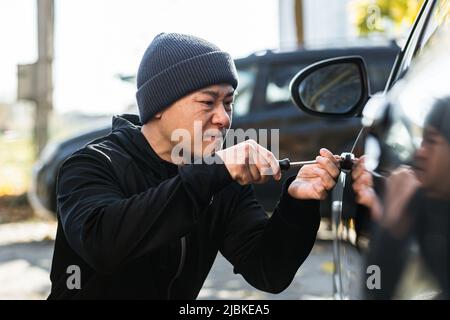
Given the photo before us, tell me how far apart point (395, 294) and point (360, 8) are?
12.2 m

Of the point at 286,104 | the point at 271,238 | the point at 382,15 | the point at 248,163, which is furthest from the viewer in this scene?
the point at 382,15

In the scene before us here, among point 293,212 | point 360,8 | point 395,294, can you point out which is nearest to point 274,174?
point 293,212

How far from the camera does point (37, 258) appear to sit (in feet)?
25.9

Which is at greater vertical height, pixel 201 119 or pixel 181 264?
pixel 201 119

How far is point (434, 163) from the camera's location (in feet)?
3.97

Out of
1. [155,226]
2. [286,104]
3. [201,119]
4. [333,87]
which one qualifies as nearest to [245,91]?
[286,104]

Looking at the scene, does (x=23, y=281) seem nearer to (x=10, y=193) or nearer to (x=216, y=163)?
(x=216, y=163)

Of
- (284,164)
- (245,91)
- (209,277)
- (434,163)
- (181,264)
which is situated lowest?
(209,277)

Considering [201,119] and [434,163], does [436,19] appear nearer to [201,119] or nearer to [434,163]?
[201,119]

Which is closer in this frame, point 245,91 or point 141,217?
point 141,217

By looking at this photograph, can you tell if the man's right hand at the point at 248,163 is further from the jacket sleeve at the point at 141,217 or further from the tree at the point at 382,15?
the tree at the point at 382,15

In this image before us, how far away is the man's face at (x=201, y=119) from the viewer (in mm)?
1985

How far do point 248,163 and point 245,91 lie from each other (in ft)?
18.9

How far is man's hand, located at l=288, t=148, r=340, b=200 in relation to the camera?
1838 millimetres
